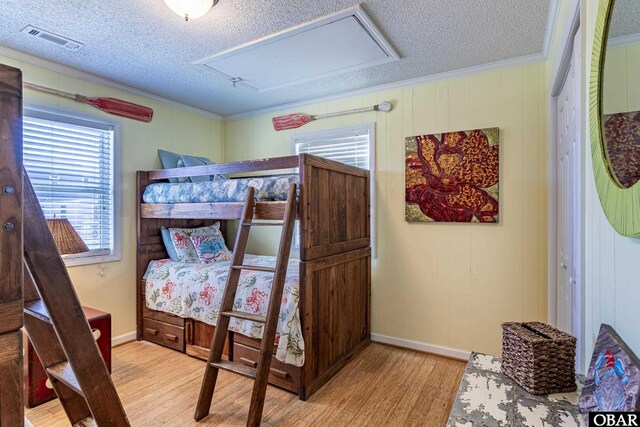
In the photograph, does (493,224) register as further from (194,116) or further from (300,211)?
(194,116)

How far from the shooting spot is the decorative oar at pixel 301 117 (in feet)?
10.5

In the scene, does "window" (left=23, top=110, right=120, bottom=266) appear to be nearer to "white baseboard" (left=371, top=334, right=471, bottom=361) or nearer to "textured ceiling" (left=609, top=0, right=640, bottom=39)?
"white baseboard" (left=371, top=334, right=471, bottom=361)

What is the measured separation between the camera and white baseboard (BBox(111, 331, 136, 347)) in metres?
3.13

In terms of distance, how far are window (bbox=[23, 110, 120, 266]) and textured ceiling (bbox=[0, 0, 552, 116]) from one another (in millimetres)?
527

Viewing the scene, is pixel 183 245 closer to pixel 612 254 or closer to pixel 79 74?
pixel 79 74

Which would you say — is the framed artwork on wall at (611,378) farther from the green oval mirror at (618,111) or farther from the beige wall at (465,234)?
the beige wall at (465,234)

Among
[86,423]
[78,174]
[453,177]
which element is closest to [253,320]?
[86,423]

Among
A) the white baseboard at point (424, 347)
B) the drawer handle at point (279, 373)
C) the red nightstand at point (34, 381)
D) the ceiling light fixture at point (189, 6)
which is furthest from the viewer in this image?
the white baseboard at point (424, 347)

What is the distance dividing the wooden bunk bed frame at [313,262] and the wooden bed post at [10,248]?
5.53ft

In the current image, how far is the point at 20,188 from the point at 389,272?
2.91m

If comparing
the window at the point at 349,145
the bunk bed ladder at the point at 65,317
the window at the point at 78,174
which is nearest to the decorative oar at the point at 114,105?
the window at the point at 78,174

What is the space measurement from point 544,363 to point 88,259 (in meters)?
3.42

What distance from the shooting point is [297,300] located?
7.66ft

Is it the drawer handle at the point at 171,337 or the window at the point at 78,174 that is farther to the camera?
the drawer handle at the point at 171,337
